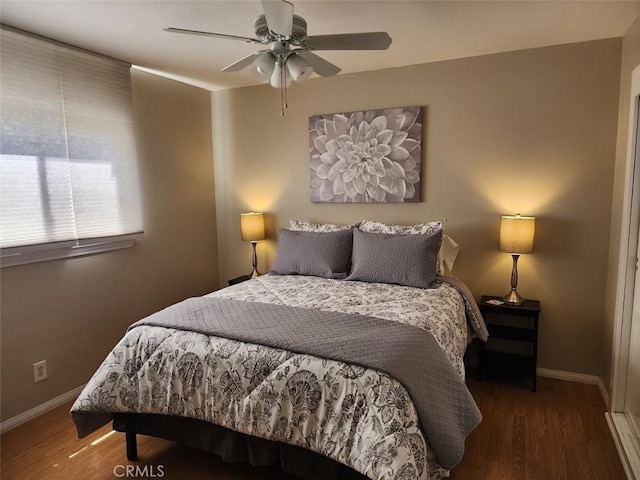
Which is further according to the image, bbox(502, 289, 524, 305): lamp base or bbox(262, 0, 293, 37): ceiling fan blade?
bbox(502, 289, 524, 305): lamp base

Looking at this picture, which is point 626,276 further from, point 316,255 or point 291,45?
point 291,45

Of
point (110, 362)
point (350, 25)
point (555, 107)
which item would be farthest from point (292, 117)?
point (110, 362)

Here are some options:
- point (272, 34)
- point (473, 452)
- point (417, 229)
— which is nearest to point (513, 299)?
point (417, 229)

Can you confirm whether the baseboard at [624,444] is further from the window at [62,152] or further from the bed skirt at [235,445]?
the window at [62,152]

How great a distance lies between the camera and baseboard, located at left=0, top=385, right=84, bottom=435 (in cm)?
248

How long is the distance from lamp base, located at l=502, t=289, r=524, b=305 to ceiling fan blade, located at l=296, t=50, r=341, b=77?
6.58 feet

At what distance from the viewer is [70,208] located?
278 cm

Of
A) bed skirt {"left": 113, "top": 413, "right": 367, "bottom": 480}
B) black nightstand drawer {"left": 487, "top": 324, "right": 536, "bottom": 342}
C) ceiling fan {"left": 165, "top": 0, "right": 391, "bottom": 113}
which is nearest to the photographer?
bed skirt {"left": 113, "top": 413, "right": 367, "bottom": 480}

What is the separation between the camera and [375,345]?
176 centimetres

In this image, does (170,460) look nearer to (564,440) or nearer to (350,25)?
(564,440)

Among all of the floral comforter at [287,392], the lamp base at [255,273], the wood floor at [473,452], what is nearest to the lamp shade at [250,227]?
the lamp base at [255,273]

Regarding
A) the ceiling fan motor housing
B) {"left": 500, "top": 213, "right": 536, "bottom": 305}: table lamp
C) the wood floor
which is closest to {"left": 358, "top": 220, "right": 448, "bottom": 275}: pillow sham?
{"left": 500, "top": 213, "right": 536, "bottom": 305}: table lamp

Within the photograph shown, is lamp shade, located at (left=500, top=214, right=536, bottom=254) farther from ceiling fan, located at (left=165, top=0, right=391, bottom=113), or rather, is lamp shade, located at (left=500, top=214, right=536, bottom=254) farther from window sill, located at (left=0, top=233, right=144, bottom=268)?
window sill, located at (left=0, top=233, right=144, bottom=268)

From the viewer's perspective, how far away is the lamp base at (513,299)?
296 cm
